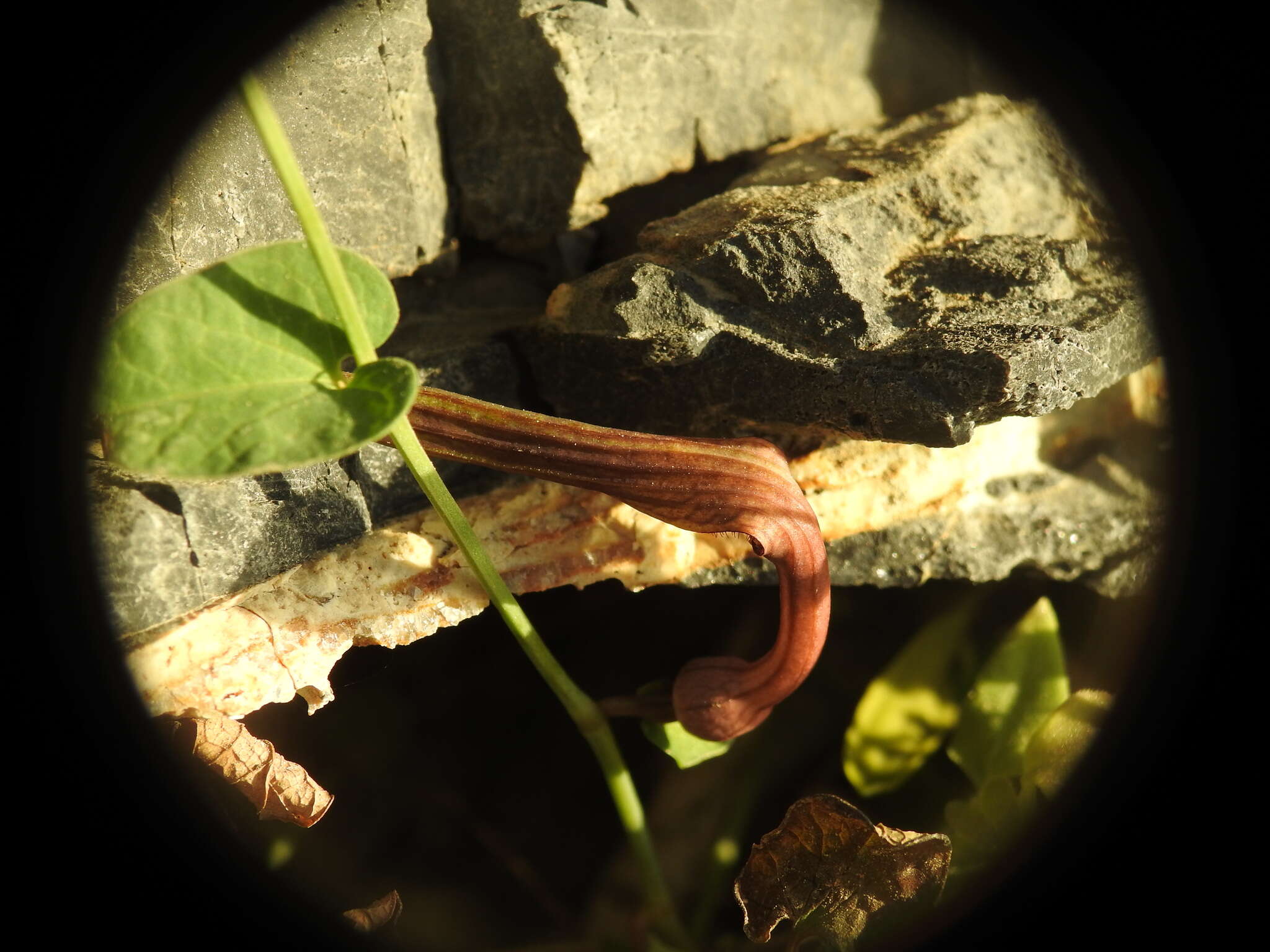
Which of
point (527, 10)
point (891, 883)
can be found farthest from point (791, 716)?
point (527, 10)

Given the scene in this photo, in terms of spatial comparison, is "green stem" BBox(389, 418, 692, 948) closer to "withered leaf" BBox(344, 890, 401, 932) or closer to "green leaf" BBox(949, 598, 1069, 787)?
"withered leaf" BBox(344, 890, 401, 932)

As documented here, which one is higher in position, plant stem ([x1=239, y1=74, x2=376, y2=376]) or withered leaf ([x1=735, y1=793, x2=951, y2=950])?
plant stem ([x1=239, y1=74, x2=376, y2=376])

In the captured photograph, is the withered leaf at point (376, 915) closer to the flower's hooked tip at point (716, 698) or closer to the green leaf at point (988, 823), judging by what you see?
the flower's hooked tip at point (716, 698)

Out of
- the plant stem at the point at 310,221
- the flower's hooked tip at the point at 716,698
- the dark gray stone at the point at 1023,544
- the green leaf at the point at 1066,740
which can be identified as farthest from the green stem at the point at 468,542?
the green leaf at the point at 1066,740

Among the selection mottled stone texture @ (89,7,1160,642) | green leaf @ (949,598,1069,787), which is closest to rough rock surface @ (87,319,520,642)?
mottled stone texture @ (89,7,1160,642)

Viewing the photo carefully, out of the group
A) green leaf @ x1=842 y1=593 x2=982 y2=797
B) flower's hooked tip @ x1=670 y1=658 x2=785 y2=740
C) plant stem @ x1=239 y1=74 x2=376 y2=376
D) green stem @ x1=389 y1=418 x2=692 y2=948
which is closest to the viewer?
plant stem @ x1=239 y1=74 x2=376 y2=376
